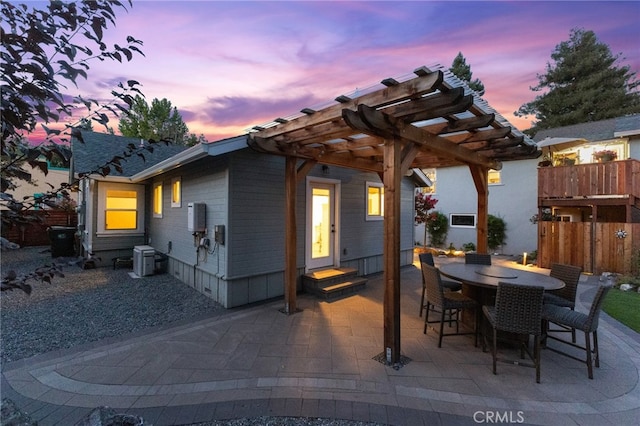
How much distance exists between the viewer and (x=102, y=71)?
1831 mm

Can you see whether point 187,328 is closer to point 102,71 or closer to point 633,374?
point 102,71

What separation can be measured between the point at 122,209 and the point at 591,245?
1492 cm

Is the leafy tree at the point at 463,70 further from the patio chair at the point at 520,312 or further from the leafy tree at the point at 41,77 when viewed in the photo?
the leafy tree at the point at 41,77

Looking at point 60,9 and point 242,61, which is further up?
point 242,61

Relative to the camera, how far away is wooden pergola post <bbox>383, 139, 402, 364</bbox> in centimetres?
357

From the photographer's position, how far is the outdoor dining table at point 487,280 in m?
3.87

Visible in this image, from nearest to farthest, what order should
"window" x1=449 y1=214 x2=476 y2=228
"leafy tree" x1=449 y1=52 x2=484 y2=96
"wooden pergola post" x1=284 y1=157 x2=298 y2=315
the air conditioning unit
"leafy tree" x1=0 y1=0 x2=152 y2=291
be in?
"leafy tree" x1=0 y1=0 x2=152 y2=291, "wooden pergola post" x1=284 y1=157 x2=298 y2=315, the air conditioning unit, "window" x1=449 y1=214 x2=476 y2=228, "leafy tree" x1=449 y1=52 x2=484 y2=96

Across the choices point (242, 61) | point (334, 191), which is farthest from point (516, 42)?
point (242, 61)

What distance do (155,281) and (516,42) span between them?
10208mm

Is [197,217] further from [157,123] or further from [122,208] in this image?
[157,123]

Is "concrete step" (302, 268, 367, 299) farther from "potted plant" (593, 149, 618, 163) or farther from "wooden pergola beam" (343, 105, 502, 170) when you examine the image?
"potted plant" (593, 149, 618, 163)

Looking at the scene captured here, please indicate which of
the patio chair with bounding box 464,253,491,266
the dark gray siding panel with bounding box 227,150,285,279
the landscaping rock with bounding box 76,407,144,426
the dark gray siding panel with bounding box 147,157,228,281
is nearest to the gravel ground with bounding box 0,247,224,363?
the dark gray siding panel with bounding box 147,157,228,281

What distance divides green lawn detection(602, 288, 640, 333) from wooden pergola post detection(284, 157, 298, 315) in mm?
5519

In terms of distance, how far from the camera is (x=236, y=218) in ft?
18.2
